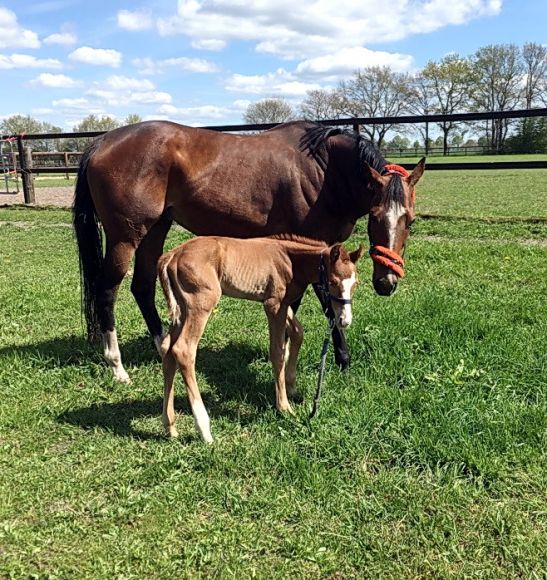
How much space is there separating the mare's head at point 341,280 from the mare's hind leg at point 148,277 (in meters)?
2.11

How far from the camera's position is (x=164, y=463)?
2914 millimetres

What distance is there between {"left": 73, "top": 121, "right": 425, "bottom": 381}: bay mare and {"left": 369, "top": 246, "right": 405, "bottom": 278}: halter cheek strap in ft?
2.32

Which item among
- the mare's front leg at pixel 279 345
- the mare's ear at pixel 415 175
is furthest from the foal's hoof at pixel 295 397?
the mare's ear at pixel 415 175

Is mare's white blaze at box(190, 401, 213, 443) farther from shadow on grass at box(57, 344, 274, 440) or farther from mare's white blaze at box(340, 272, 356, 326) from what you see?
mare's white blaze at box(340, 272, 356, 326)

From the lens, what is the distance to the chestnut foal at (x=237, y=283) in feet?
9.95

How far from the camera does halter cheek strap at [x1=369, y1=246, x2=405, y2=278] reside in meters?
3.29

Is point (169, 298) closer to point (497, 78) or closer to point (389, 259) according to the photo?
point (389, 259)

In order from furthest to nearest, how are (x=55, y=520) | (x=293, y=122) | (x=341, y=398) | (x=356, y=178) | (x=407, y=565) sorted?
(x=293, y=122) → (x=356, y=178) → (x=341, y=398) → (x=55, y=520) → (x=407, y=565)

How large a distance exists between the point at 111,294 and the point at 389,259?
7.48 ft

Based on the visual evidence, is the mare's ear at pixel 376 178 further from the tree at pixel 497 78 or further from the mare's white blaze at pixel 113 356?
the tree at pixel 497 78

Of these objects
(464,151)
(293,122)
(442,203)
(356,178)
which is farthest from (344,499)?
(464,151)

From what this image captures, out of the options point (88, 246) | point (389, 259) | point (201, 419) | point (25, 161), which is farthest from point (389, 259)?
point (25, 161)

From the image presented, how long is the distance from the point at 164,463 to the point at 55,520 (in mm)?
612

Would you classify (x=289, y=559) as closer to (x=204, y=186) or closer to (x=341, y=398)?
(x=341, y=398)
